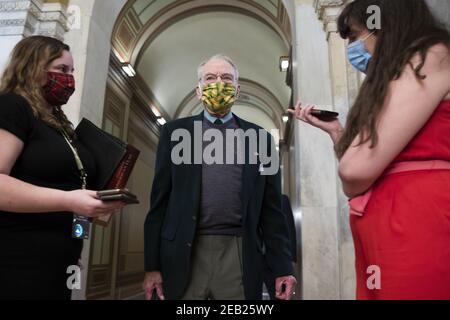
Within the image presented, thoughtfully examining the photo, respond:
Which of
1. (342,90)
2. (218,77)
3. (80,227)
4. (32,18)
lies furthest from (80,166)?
(32,18)

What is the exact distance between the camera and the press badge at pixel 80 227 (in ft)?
5.64

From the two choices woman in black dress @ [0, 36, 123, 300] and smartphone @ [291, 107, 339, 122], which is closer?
→ woman in black dress @ [0, 36, 123, 300]

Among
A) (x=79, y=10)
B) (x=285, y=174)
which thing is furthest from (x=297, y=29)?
(x=285, y=174)

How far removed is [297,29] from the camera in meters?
4.69

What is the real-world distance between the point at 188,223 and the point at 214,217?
153mm

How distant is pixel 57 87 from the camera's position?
1949mm

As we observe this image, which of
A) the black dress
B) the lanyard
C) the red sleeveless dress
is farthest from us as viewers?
the lanyard

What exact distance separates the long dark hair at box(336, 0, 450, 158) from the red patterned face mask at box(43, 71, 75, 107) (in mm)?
1390

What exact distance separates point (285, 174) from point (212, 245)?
10.6 meters

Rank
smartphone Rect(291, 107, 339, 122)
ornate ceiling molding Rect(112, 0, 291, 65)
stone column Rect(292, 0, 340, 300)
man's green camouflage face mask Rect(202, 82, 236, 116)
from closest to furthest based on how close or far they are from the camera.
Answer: smartphone Rect(291, 107, 339, 122)
man's green camouflage face mask Rect(202, 82, 236, 116)
stone column Rect(292, 0, 340, 300)
ornate ceiling molding Rect(112, 0, 291, 65)

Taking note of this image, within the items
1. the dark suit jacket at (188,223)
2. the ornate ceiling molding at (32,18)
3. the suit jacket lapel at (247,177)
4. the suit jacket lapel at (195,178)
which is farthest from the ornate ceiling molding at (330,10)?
the ornate ceiling molding at (32,18)

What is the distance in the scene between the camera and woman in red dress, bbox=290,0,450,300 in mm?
1078

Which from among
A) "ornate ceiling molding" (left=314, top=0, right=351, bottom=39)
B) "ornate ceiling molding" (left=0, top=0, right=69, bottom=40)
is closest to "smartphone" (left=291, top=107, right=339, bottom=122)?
"ornate ceiling molding" (left=314, top=0, right=351, bottom=39)

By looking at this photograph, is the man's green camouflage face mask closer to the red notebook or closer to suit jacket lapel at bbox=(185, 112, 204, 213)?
suit jacket lapel at bbox=(185, 112, 204, 213)
